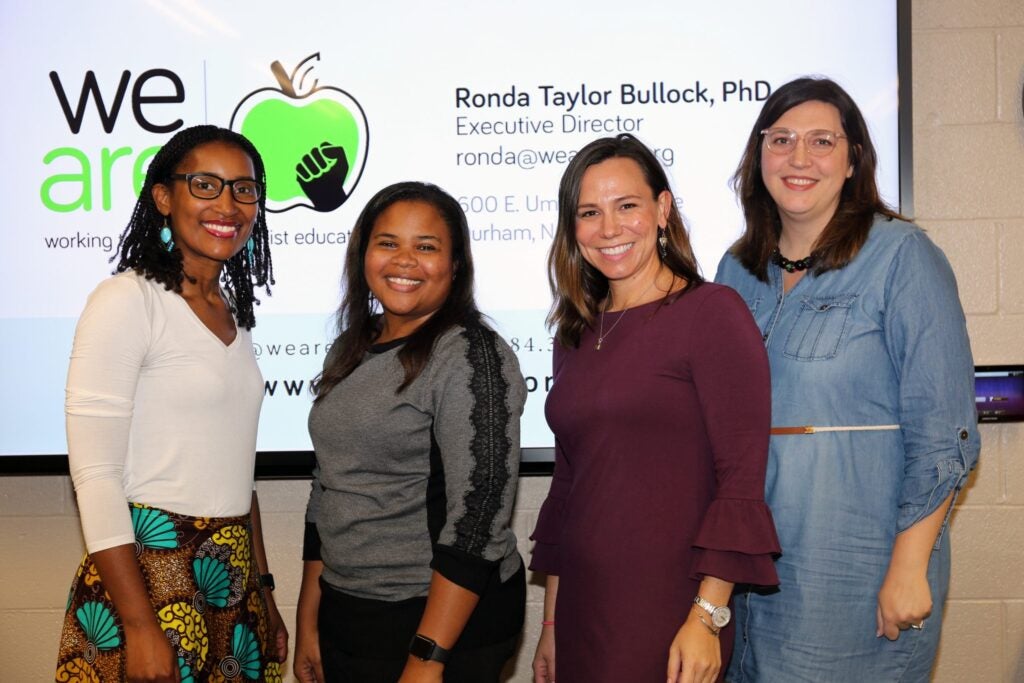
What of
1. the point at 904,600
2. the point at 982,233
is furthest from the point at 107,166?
the point at 982,233

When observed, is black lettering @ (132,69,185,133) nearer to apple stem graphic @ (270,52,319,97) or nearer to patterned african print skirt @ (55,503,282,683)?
apple stem graphic @ (270,52,319,97)

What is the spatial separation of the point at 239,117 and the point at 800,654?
2024 mm

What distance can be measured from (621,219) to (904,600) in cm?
82

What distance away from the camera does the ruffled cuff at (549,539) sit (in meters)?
1.79

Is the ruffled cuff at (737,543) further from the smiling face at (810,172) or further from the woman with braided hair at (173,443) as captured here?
the woman with braided hair at (173,443)

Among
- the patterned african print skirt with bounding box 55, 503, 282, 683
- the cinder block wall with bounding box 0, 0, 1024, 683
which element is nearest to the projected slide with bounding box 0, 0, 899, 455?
the cinder block wall with bounding box 0, 0, 1024, 683

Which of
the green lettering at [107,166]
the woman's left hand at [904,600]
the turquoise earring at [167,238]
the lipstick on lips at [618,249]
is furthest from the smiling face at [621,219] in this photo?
the green lettering at [107,166]

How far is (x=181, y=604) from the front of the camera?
1651mm

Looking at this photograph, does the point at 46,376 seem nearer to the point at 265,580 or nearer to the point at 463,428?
the point at 265,580

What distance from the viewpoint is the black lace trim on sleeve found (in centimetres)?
160

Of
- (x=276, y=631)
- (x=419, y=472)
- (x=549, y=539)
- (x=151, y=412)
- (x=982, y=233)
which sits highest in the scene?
(x=982, y=233)

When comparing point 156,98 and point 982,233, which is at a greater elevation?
point 156,98

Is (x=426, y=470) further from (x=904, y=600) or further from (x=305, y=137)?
(x=305, y=137)

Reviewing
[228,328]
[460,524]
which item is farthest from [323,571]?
[228,328]
